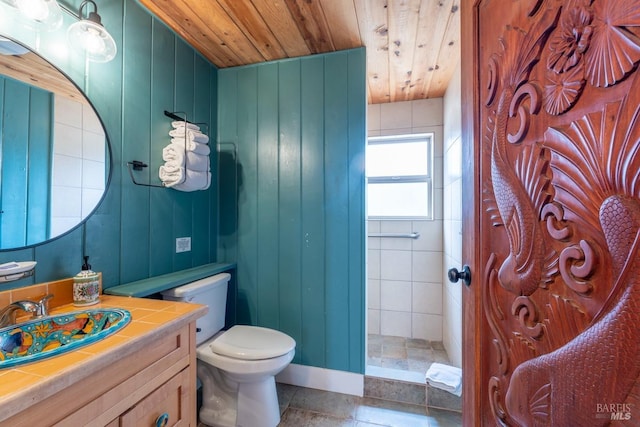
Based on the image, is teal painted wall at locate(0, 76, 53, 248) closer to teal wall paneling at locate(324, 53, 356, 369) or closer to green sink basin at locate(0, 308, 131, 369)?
green sink basin at locate(0, 308, 131, 369)

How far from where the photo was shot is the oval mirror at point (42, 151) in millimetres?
929

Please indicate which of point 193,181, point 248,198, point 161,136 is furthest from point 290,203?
point 161,136

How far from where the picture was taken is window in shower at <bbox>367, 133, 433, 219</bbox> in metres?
2.49

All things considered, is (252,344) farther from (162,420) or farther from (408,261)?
(408,261)

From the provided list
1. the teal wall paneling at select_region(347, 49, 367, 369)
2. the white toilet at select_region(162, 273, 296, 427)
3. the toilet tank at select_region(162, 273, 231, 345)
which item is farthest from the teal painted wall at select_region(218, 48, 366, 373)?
the white toilet at select_region(162, 273, 296, 427)

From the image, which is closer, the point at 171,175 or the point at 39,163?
the point at 39,163

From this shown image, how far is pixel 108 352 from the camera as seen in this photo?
0.68m

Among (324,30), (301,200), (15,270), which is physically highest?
(324,30)

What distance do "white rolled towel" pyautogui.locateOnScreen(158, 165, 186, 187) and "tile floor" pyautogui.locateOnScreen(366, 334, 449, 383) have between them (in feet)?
5.52

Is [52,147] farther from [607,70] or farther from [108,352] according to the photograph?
[607,70]

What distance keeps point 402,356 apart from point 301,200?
1.51 m

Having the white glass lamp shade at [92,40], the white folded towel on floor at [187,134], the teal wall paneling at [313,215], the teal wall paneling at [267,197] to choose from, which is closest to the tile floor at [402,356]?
the teal wall paneling at [313,215]

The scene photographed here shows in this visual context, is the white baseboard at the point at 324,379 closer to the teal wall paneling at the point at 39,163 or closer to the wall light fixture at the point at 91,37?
the teal wall paneling at the point at 39,163

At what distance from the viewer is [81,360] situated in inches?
24.7
